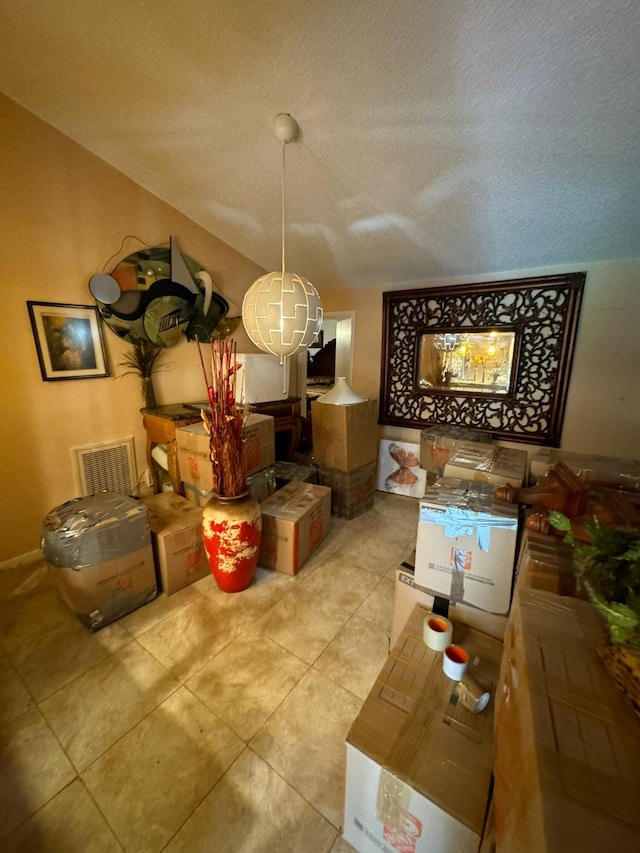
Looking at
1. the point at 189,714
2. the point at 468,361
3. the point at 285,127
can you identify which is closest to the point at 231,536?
the point at 189,714

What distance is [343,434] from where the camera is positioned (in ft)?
8.54

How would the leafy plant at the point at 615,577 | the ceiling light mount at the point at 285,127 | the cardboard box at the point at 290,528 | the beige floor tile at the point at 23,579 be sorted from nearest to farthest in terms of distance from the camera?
the leafy plant at the point at 615,577 → the ceiling light mount at the point at 285,127 → the beige floor tile at the point at 23,579 → the cardboard box at the point at 290,528

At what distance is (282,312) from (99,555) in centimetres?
146

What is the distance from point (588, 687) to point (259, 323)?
1.54 meters

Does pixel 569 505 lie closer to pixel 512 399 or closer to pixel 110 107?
pixel 512 399

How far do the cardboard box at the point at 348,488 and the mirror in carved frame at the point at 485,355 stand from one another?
782mm

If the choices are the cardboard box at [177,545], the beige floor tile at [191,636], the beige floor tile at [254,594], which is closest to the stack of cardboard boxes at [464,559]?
the beige floor tile at [254,594]

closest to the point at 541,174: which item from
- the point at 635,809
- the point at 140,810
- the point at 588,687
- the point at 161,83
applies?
the point at 161,83

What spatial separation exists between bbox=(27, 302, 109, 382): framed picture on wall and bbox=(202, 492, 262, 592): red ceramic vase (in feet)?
4.71

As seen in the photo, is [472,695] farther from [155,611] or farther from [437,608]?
[155,611]

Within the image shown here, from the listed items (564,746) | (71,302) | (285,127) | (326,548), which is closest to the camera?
(564,746)

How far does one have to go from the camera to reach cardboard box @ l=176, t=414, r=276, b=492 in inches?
81.9

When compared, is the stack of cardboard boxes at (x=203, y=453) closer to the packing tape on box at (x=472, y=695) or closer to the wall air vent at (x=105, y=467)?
the wall air vent at (x=105, y=467)

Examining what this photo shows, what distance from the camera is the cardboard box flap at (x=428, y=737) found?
29.3 inches
